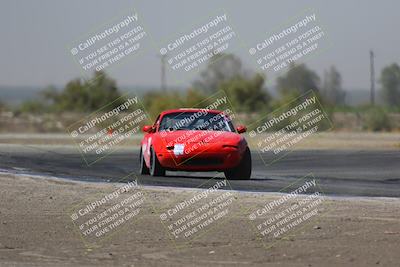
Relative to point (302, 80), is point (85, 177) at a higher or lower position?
higher

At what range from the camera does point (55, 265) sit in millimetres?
11820

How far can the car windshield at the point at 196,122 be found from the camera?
74.9ft

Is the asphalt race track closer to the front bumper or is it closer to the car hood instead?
the front bumper

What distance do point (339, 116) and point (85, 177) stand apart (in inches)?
3136

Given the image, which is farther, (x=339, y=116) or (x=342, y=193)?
(x=339, y=116)

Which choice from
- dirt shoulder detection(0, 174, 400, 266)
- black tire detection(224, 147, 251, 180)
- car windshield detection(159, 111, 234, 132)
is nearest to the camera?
dirt shoulder detection(0, 174, 400, 266)

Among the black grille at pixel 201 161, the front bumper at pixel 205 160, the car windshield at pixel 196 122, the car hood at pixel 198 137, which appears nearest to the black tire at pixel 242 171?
the front bumper at pixel 205 160

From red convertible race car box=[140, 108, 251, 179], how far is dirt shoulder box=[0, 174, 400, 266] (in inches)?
158

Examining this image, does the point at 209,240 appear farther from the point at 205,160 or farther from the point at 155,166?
the point at 155,166

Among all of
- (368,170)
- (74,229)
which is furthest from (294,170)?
(74,229)

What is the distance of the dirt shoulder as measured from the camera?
40.4 ft

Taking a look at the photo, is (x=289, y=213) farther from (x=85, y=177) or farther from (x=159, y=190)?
(x=85, y=177)

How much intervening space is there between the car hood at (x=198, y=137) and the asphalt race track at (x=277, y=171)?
0.76 m

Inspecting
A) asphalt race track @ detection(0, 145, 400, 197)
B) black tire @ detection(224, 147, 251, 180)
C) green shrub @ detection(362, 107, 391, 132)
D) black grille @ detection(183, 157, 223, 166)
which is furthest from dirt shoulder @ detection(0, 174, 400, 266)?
green shrub @ detection(362, 107, 391, 132)
